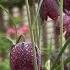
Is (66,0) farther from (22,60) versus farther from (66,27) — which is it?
(22,60)

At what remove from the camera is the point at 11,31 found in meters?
3.07

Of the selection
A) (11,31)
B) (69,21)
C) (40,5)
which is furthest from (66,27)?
(11,31)

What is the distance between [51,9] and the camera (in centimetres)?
99

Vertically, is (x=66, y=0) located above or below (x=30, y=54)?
above

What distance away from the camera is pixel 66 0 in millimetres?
987

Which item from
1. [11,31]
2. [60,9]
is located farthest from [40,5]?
[11,31]

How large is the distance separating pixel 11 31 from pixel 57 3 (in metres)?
2.10

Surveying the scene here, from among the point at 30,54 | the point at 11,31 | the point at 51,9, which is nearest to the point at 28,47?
the point at 30,54

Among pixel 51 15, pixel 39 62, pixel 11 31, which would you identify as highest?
pixel 51 15

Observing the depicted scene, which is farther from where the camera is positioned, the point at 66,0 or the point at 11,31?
the point at 11,31

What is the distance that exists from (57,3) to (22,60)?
188 millimetres

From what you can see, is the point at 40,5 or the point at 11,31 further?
the point at 11,31

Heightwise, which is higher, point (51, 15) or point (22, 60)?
point (51, 15)

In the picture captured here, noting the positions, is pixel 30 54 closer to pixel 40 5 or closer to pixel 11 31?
pixel 40 5
